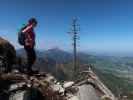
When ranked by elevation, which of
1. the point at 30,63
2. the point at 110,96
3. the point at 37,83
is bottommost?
the point at 110,96

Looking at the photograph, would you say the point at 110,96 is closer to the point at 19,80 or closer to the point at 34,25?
the point at 19,80

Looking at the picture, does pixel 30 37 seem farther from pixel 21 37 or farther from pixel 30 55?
pixel 30 55

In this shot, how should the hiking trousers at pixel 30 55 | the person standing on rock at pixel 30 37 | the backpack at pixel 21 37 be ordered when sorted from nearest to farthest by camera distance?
the backpack at pixel 21 37 → the person standing on rock at pixel 30 37 → the hiking trousers at pixel 30 55

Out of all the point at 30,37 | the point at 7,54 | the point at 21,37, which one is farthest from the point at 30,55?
the point at 7,54

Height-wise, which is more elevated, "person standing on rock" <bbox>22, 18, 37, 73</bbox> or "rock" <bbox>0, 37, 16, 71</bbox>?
"person standing on rock" <bbox>22, 18, 37, 73</bbox>

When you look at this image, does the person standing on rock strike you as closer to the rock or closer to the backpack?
the backpack

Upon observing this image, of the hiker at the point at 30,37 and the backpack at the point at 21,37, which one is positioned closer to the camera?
the backpack at the point at 21,37

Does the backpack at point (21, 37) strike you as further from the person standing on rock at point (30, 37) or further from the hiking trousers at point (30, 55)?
the hiking trousers at point (30, 55)

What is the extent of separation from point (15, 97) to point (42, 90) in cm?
156

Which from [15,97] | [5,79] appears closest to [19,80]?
[5,79]

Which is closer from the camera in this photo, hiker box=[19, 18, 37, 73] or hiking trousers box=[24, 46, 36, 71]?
hiker box=[19, 18, 37, 73]

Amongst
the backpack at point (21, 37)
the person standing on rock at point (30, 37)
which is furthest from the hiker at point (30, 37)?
the backpack at point (21, 37)

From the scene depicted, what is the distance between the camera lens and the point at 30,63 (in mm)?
11141

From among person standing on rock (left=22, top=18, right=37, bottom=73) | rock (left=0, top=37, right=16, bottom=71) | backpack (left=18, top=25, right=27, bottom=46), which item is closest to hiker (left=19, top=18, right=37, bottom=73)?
person standing on rock (left=22, top=18, right=37, bottom=73)
